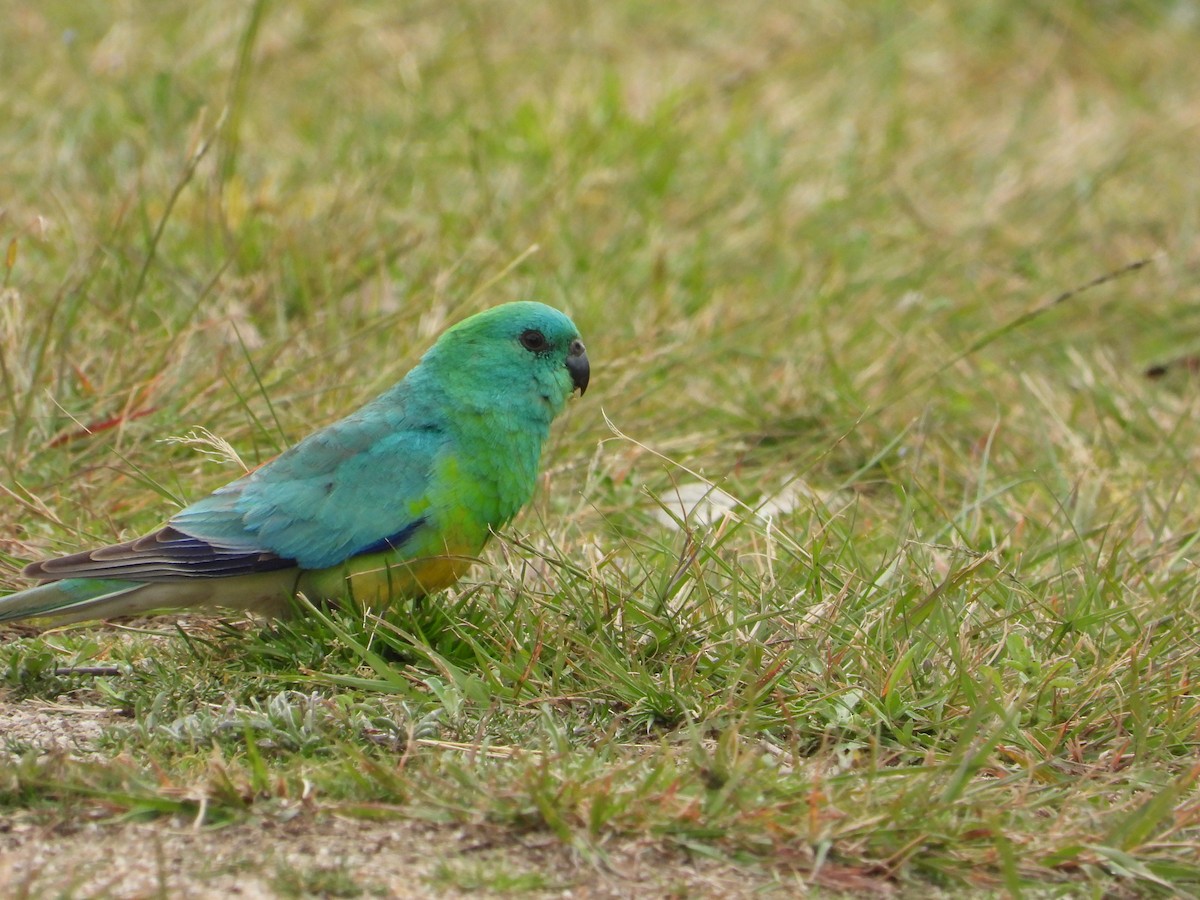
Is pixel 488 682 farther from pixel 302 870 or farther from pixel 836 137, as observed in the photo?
→ pixel 836 137

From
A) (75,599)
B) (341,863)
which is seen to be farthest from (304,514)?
(341,863)

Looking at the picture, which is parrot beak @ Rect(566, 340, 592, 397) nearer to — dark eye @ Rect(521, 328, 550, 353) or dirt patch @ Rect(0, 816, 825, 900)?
dark eye @ Rect(521, 328, 550, 353)

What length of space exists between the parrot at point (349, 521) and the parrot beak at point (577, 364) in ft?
0.71

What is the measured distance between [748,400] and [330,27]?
3.29 meters

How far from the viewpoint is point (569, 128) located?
607 centimetres

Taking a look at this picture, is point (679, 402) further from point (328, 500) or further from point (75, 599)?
point (75, 599)

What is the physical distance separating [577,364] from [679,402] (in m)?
0.97

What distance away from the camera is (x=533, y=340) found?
3471 mm

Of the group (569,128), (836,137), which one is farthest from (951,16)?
(569,128)

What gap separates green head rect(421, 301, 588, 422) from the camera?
3.34 m

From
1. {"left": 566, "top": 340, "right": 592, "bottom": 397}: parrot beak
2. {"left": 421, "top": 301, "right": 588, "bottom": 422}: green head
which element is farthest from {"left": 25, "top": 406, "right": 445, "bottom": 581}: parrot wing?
{"left": 566, "top": 340, "right": 592, "bottom": 397}: parrot beak

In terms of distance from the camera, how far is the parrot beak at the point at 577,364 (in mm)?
3549

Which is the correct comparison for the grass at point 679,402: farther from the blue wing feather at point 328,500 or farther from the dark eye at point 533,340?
the dark eye at point 533,340

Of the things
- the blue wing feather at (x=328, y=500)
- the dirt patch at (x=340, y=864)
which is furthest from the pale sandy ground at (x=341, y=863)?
the blue wing feather at (x=328, y=500)
